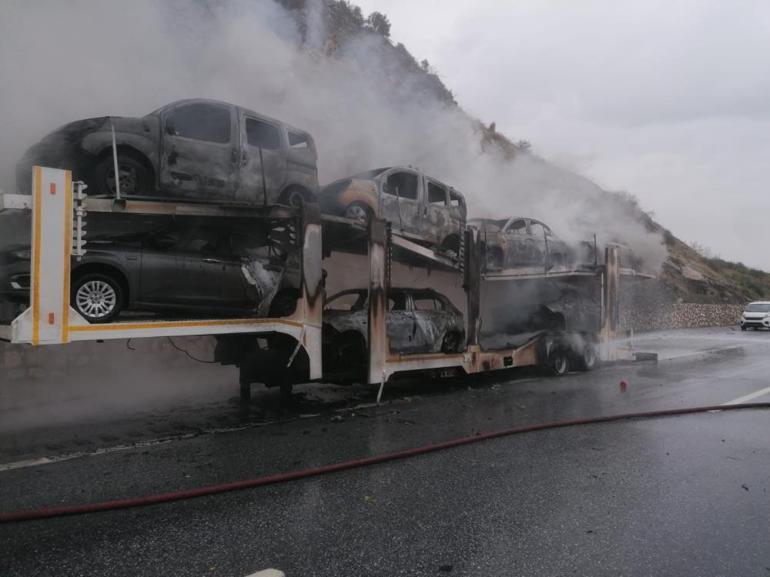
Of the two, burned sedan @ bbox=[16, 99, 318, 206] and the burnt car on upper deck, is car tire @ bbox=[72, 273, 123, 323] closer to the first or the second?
burned sedan @ bbox=[16, 99, 318, 206]

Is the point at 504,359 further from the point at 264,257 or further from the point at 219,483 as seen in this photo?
the point at 219,483

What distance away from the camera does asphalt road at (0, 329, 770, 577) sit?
9.19 ft

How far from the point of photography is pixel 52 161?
4.89 meters

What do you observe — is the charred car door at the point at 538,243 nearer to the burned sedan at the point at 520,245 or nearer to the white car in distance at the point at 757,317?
the burned sedan at the point at 520,245

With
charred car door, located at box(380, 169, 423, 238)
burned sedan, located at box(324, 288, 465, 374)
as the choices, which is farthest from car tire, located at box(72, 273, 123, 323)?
charred car door, located at box(380, 169, 423, 238)

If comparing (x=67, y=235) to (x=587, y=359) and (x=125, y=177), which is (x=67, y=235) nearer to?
(x=125, y=177)

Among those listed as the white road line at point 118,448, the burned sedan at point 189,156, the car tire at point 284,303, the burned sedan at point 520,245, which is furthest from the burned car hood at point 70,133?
the burned sedan at point 520,245

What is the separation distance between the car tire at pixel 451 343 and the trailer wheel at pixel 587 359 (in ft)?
11.5

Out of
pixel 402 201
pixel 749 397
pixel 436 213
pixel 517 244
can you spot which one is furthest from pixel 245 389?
pixel 749 397

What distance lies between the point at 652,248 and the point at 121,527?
15662 millimetres

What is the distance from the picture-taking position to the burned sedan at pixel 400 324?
645cm

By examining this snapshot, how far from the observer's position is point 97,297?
4.58 metres

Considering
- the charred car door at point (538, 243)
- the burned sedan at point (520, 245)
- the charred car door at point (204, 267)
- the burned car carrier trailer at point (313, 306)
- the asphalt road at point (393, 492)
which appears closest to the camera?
the asphalt road at point (393, 492)

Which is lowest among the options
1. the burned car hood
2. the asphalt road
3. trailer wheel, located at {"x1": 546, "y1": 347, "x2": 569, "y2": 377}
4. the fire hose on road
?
the asphalt road
